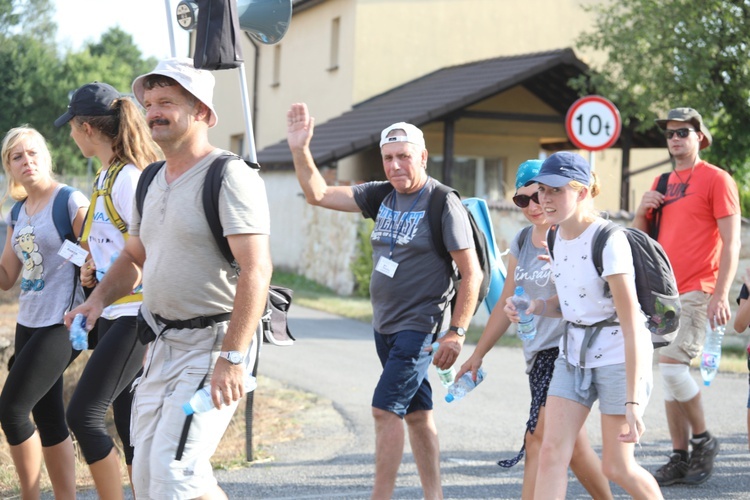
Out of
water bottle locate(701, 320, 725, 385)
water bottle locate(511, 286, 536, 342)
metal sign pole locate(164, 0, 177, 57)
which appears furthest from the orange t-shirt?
metal sign pole locate(164, 0, 177, 57)

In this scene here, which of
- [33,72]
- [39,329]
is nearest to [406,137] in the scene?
[39,329]

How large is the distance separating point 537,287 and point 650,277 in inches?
34.4

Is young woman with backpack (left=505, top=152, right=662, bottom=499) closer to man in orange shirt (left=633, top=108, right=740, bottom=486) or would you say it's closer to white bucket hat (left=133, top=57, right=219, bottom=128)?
white bucket hat (left=133, top=57, right=219, bottom=128)

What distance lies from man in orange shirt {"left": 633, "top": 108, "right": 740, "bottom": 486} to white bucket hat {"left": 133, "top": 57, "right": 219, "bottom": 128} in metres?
3.57

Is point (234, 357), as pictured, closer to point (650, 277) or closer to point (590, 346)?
point (590, 346)

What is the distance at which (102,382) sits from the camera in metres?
4.82

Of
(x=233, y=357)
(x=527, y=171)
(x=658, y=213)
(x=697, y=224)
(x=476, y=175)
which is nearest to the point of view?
(x=233, y=357)

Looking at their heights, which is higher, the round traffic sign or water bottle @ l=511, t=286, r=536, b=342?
the round traffic sign

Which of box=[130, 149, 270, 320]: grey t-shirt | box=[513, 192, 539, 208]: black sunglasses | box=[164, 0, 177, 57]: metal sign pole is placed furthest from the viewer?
box=[164, 0, 177, 57]: metal sign pole

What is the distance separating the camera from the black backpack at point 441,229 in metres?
5.42

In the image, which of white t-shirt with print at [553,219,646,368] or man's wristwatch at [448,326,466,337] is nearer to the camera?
white t-shirt with print at [553,219,646,368]

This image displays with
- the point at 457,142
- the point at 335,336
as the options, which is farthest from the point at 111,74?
the point at 335,336

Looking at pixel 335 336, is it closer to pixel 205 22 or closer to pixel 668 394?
pixel 668 394

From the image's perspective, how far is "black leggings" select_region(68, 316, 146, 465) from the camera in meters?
4.80
